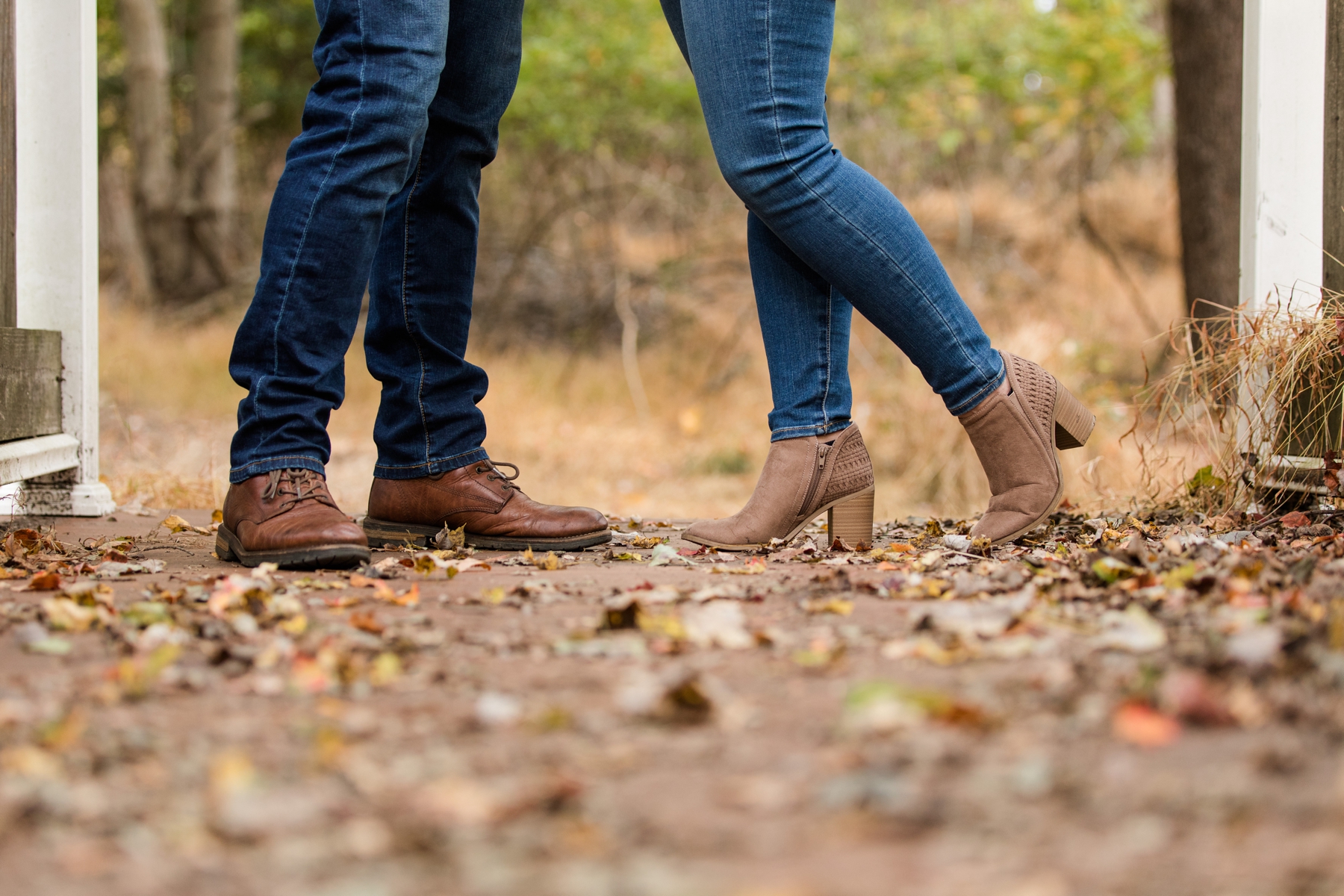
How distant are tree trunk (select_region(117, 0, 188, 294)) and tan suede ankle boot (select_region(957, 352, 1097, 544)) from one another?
826 cm

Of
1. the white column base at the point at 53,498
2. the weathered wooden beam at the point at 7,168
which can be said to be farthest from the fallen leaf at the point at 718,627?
the weathered wooden beam at the point at 7,168

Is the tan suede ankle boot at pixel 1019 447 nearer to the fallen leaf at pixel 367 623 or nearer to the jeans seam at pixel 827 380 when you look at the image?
the jeans seam at pixel 827 380

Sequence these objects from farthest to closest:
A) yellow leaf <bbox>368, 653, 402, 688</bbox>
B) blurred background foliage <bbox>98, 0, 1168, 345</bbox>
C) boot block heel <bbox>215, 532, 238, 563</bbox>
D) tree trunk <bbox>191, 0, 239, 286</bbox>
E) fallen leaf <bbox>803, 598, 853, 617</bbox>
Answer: tree trunk <bbox>191, 0, 239, 286</bbox>
blurred background foliage <bbox>98, 0, 1168, 345</bbox>
boot block heel <bbox>215, 532, 238, 563</bbox>
fallen leaf <bbox>803, 598, 853, 617</bbox>
yellow leaf <bbox>368, 653, 402, 688</bbox>

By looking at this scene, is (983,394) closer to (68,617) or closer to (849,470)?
(849,470)

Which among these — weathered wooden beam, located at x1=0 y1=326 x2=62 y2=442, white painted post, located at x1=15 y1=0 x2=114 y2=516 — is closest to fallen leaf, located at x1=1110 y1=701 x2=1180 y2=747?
weathered wooden beam, located at x1=0 y1=326 x2=62 y2=442

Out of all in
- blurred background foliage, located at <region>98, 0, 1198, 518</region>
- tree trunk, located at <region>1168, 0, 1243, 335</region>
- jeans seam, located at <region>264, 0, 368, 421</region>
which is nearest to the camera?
jeans seam, located at <region>264, 0, 368, 421</region>

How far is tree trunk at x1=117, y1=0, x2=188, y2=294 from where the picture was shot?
27.2 ft

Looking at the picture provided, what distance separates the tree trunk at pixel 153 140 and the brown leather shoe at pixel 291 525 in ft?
25.6

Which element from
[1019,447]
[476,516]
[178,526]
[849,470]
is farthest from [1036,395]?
[178,526]

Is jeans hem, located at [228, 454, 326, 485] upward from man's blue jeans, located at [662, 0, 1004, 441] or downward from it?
downward

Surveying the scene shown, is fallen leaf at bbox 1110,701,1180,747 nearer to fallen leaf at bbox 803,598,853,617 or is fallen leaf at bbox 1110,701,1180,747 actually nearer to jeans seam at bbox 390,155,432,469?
fallen leaf at bbox 803,598,853,617

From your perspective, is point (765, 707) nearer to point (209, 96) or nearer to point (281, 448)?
point (281, 448)

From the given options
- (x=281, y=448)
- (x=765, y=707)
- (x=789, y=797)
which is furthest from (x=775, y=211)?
(x=789, y=797)

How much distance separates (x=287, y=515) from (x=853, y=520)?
0.98 metres
